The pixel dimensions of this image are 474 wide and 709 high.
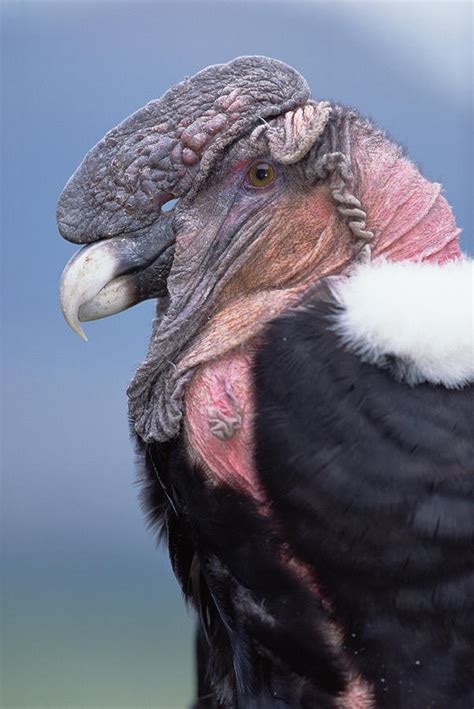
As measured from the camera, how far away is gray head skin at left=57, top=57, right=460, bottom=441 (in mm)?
2459

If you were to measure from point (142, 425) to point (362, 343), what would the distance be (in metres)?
0.59

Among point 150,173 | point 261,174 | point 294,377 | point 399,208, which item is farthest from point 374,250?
point 150,173

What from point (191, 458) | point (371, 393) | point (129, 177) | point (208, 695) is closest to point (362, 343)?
point (371, 393)

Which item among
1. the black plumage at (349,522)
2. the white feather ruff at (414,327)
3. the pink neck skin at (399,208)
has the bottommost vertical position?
the black plumage at (349,522)

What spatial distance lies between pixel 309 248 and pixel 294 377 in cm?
39

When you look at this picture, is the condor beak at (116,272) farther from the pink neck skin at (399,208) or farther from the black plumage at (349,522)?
the pink neck skin at (399,208)

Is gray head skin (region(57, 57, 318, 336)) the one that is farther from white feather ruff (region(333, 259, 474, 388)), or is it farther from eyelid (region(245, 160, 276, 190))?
white feather ruff (region(333, 259, 474, 388))

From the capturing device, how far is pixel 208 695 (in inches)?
121

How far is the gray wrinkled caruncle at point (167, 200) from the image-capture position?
8.08 feet

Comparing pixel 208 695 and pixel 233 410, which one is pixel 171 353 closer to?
pixel 233 410

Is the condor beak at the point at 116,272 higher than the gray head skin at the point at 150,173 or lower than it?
lower

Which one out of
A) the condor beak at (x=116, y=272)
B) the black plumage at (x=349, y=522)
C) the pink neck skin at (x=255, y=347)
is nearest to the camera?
the black plumage at (x=349, y=522)

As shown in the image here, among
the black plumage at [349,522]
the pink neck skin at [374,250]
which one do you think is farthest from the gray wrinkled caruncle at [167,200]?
the black plumage at [349,522]

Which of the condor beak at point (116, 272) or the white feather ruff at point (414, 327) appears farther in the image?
the condor beak at point (116, 272)
